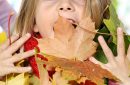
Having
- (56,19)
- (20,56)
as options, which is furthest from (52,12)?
(20,56)

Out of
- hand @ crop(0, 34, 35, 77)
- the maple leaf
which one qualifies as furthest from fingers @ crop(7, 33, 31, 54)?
the maple leaf

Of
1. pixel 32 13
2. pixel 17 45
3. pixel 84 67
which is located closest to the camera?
pixel 84 67

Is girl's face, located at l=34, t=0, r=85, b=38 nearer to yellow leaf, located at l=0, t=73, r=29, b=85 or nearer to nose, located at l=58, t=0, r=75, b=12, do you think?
nose, located at l=58, t=0, r=75, b=12

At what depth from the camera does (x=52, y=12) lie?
2.16 feet

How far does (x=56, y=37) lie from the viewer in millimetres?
526

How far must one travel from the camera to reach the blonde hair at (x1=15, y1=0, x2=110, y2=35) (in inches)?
28.0

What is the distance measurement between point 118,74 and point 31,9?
0.97ft

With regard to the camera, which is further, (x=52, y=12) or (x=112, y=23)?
(x=52, y=12)

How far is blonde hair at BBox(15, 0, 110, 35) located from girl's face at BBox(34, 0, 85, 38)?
0.07 feet

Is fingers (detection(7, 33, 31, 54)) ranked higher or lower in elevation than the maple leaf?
lower

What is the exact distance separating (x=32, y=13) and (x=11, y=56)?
0.55ft

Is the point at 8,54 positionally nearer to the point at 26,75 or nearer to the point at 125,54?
the point at 26,75

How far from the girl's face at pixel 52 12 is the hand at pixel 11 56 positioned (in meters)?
0.06

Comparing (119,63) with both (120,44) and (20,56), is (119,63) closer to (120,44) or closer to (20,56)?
(120,44)
